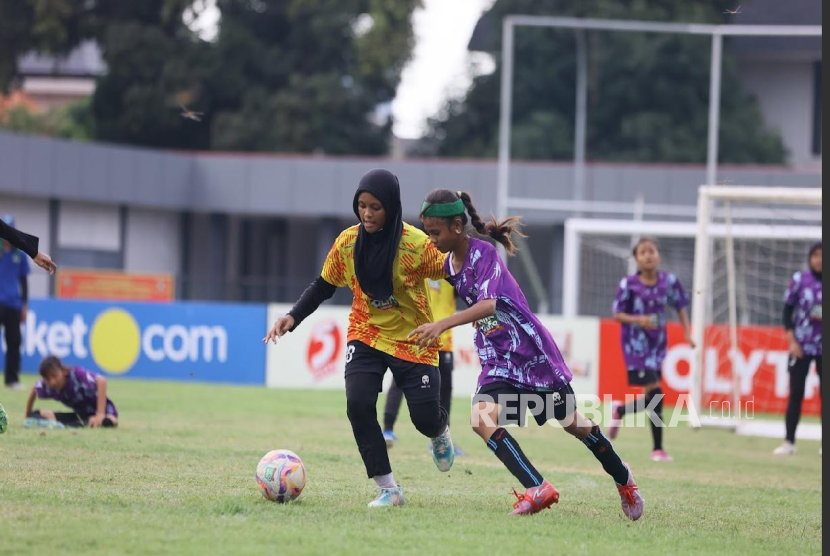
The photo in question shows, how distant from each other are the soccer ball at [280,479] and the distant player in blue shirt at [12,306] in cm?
1043

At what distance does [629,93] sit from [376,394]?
33.5 metres

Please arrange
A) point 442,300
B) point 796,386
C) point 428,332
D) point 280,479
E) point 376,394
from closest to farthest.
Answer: point 428,332 → point 280,479 → point 376,394 → point 442,300 → point 796,386

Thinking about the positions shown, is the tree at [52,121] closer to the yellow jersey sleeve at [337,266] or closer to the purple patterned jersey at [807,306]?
the purple patterned jersey at [807,306]

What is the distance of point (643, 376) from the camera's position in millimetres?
12797

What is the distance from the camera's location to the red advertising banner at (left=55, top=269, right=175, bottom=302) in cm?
2524

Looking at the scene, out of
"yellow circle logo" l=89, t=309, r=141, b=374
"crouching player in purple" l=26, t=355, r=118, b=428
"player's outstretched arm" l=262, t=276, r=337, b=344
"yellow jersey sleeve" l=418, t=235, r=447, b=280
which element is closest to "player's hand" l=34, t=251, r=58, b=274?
"player's outstretched arm" l=262, t=276, r=337, b=344

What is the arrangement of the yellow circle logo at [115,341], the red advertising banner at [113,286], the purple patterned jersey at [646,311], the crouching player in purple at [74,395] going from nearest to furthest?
1. the crouching player in purple at [74,395]
2. the purple patterned jersey at [646,311]
3. the yellow circle logo at [115,341]
4. the red advertising banner at [113,286]

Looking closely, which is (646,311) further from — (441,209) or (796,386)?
(441,209)

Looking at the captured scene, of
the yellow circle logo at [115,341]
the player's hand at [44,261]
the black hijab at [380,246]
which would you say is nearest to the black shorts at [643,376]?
the black hijab at [380,246]

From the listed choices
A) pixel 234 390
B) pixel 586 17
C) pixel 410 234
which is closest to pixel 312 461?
pixel 410 234

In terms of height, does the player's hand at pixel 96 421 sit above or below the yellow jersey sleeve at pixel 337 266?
below

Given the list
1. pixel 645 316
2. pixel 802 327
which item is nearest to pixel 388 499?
pixel 645 316

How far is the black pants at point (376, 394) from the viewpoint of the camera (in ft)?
24.5

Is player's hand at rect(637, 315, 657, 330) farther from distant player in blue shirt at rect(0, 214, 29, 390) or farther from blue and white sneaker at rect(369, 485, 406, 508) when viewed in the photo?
distant player in blue shirt at rect(0, 214, 29, 390)
